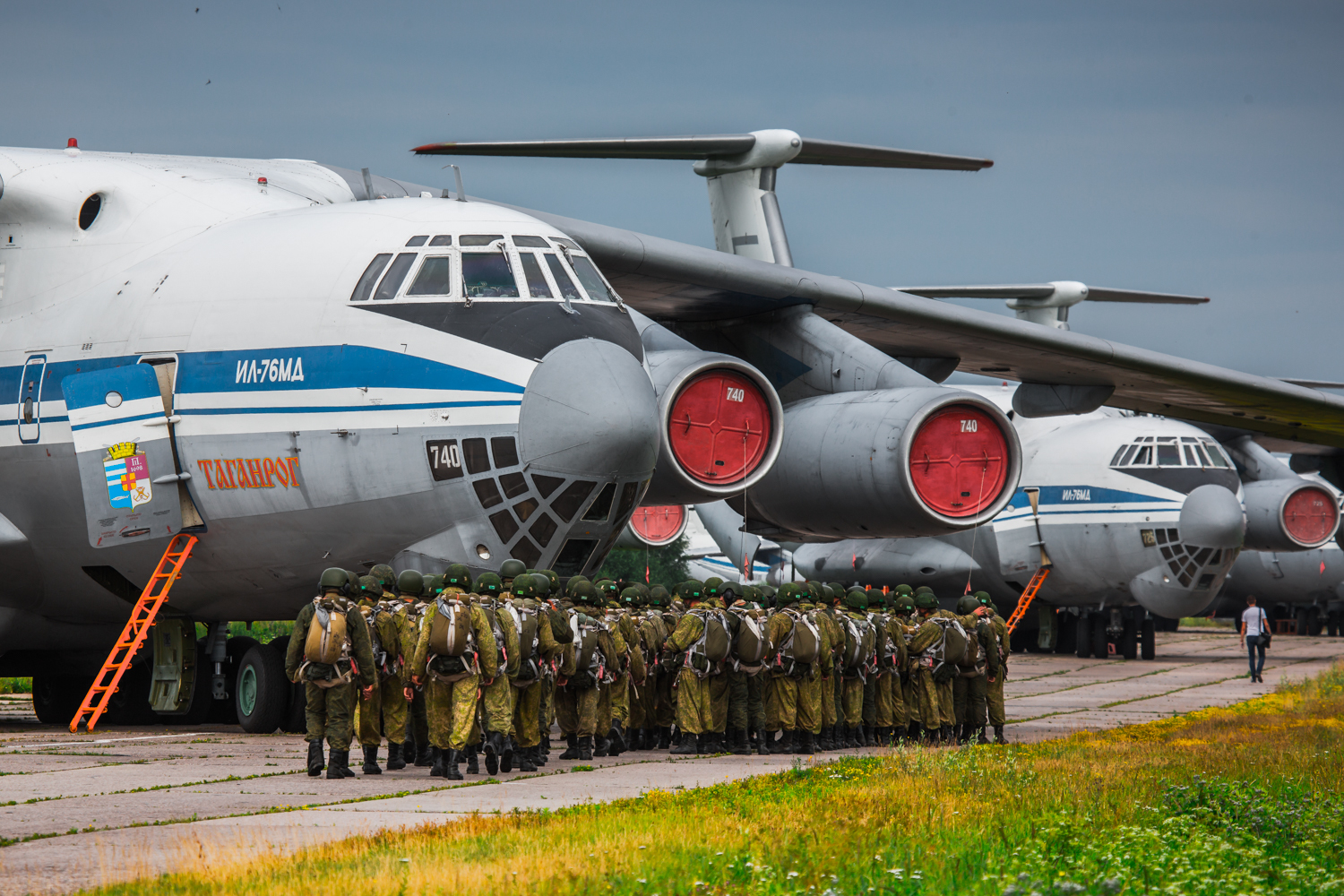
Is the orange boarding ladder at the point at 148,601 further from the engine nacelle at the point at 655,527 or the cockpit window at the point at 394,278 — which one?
the engine nacelle at the point at 655,527

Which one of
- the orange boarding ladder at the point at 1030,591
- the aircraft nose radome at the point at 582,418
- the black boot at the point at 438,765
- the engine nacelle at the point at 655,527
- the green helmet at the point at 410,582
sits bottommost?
the black boot at the point at 438,765

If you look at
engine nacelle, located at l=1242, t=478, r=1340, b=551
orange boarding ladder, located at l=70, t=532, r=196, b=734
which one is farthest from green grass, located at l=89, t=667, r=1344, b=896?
engine nacelle, located at l=1242, t=478, r=1340, b=551

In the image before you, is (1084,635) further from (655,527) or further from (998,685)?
(998,685)

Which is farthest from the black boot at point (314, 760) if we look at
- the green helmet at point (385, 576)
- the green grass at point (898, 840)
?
the green grass at point (898, 840)

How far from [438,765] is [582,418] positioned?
2.48 meters

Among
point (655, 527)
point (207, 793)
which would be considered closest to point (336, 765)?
point (207, 793)

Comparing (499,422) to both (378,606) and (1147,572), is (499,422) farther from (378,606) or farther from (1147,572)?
(1147,572)

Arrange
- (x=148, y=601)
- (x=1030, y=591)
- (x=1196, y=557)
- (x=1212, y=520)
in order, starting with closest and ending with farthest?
(x=148, y=601)
(x=1212, y=520)
(x=1196, y=557)
(x=1030, y=591)

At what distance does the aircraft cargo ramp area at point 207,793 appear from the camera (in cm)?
630

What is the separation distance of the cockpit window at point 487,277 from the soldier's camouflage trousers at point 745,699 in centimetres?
331

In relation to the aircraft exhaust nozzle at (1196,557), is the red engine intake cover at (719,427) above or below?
above

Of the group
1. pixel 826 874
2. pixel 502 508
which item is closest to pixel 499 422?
pixel 502 508

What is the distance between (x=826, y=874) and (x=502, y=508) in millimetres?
5281

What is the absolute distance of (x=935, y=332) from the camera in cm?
1558
